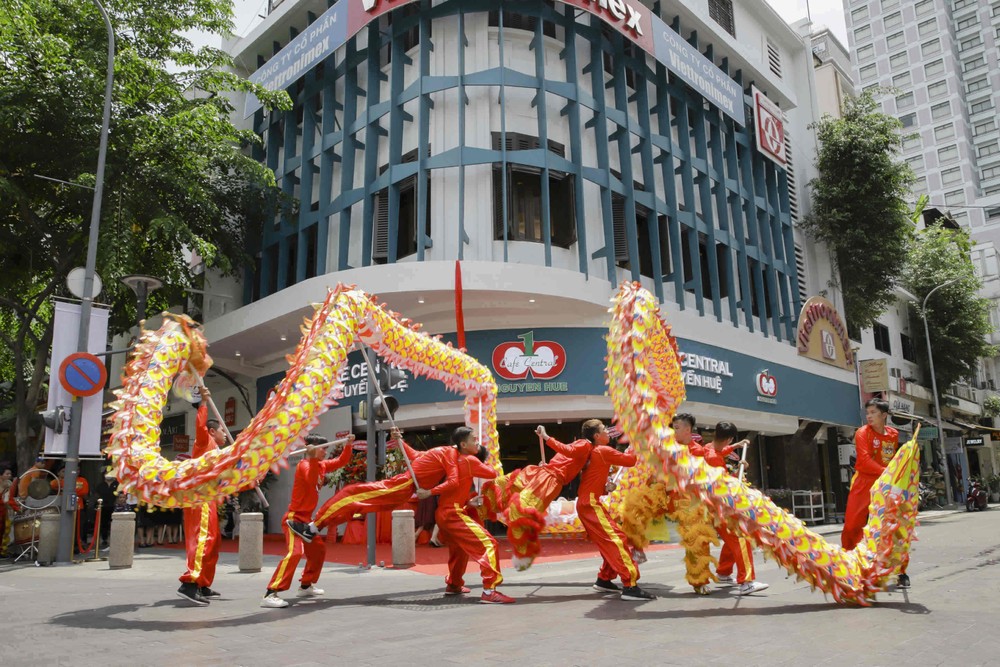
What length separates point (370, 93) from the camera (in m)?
18.6

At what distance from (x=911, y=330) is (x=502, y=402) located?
28762 mm

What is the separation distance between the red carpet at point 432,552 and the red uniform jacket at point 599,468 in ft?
12.3

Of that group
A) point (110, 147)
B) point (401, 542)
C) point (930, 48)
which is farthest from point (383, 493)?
point (930, 48)

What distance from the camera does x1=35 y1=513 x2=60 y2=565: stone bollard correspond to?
505 inches

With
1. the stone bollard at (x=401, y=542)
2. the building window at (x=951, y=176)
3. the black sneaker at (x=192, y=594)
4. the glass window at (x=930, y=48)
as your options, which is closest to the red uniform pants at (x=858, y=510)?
the stone bollard at (x=401, y=542)

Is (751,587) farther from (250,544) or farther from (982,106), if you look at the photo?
(982,106)

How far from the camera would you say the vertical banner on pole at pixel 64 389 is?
12.8 meters

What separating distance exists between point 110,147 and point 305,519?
44.1ft

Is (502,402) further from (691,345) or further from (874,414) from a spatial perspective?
(874,414)

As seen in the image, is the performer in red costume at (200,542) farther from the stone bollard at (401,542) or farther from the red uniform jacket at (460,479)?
the stone bollard at (401,542)

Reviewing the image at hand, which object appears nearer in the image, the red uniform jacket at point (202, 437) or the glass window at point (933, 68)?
the red uniform jacket at point (202, 437)

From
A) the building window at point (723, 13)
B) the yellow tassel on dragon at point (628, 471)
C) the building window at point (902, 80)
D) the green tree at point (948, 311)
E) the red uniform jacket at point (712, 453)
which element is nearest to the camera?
the yellow tassel on dragon at point (628, 471)

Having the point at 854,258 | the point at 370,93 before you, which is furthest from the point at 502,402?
the point at 854,258

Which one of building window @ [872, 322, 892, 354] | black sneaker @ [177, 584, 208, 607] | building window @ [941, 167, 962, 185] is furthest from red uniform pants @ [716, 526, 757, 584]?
building window @ [941, 167, 962, 185]
